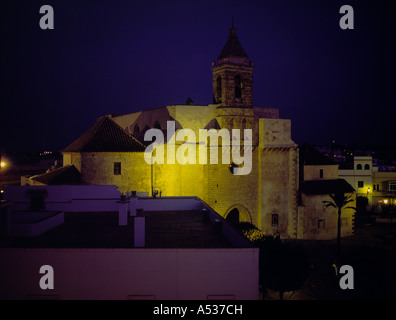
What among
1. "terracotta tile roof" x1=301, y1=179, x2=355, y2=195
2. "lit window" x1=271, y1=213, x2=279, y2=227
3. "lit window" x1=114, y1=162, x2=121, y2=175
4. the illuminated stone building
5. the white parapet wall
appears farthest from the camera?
"terracotta tile roof" x1=301, y1=179, x2=355, y2=195

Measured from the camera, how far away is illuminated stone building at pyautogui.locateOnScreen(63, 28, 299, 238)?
2684cm

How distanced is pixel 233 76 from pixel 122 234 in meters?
20.1

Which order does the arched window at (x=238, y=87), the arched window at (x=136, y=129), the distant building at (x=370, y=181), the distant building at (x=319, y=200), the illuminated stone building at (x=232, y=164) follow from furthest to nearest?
the distant building at (x=370, y=181) → the arched window at (x=136, y=129) → the distant building at (x=319, y=200) → the arched window at (x=238, y=87) → the illuminated stone building at (x=232, y=164)

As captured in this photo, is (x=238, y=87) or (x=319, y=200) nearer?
(x=238, y=87)

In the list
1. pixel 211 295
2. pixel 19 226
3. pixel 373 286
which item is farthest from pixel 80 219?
pixel 373 286

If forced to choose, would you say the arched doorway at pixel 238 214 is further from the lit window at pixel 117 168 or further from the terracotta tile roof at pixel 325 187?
the lit window at pixel 117 168

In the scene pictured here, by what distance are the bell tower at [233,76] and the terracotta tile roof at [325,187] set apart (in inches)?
341

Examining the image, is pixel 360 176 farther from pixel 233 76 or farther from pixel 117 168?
pixel 117 168

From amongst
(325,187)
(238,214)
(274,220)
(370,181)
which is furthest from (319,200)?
(370,181)

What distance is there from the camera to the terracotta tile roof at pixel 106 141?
962 inches

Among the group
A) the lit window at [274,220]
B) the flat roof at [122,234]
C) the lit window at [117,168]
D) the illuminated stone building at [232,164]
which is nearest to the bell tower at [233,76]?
the illuminated stone building at [232,164]

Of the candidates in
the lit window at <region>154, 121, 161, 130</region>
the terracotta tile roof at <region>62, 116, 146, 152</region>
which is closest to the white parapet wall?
the terracotta tile roof at <region>62, 116, 146, 152</region>

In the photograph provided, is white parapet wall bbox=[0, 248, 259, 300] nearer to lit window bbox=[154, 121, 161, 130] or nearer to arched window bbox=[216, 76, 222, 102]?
lit window bbox=[154, 121, 161, 130]

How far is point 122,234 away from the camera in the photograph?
12.0 meters
